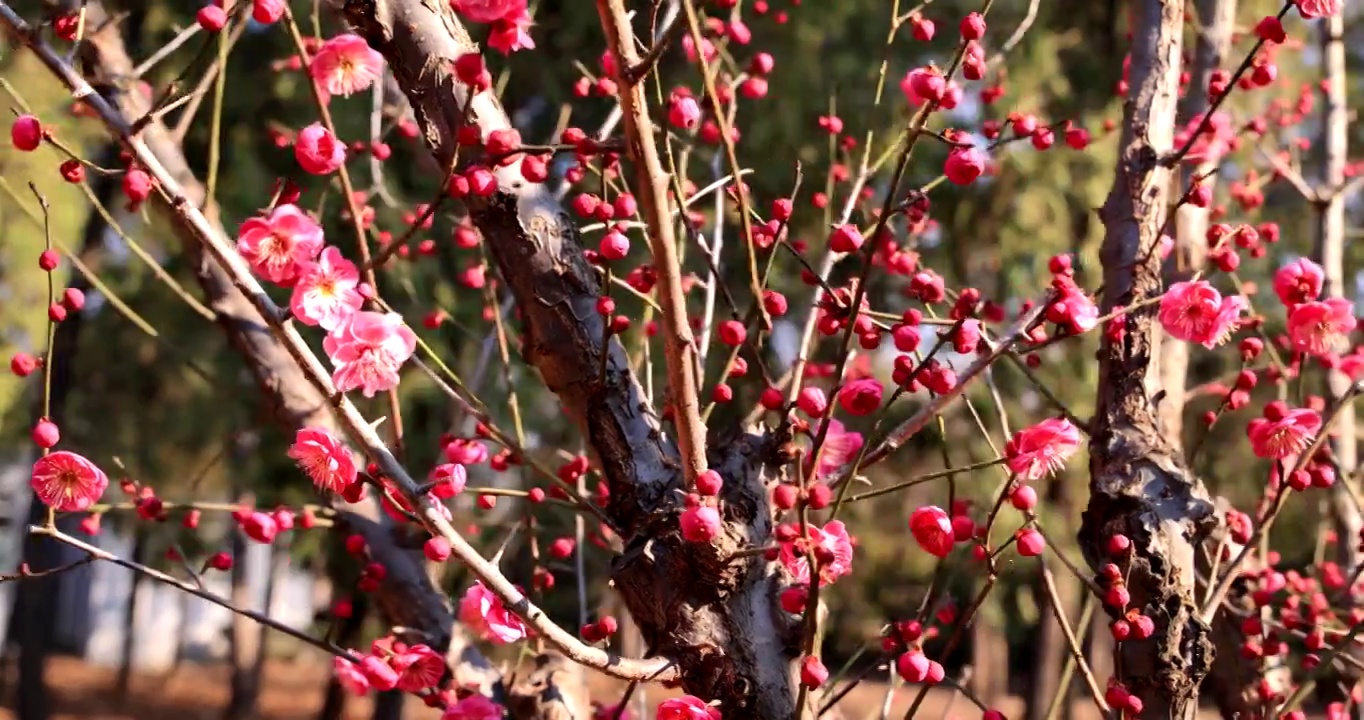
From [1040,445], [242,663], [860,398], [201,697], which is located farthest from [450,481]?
[201,697]

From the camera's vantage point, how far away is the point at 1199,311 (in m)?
1.75

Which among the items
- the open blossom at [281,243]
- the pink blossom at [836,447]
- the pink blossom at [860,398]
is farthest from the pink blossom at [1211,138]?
the open blossom at [281,243]

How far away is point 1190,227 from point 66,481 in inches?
91.1

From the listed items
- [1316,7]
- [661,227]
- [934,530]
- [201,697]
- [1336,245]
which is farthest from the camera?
[201,697]

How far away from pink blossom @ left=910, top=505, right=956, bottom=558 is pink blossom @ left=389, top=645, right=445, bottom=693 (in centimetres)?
93

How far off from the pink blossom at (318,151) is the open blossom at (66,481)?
62 centimetres

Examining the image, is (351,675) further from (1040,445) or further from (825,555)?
(1040,445)

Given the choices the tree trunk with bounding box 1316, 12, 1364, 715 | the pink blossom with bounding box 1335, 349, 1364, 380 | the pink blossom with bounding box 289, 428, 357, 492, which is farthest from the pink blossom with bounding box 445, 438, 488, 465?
the tree trunk with bounding box 1316, 12, 1364, 715

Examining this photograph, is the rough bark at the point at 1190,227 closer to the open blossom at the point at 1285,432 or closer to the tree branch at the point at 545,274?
the open blossom at the point at 1285,432

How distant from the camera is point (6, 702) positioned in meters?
12.5

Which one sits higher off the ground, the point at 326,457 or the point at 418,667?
the point at 326,457

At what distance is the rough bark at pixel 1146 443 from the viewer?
2.05 m

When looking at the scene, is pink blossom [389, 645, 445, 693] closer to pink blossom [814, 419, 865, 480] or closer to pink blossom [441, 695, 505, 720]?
pink blossom [441, 695, 505, 720]

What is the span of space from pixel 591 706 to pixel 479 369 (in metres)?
0.83
